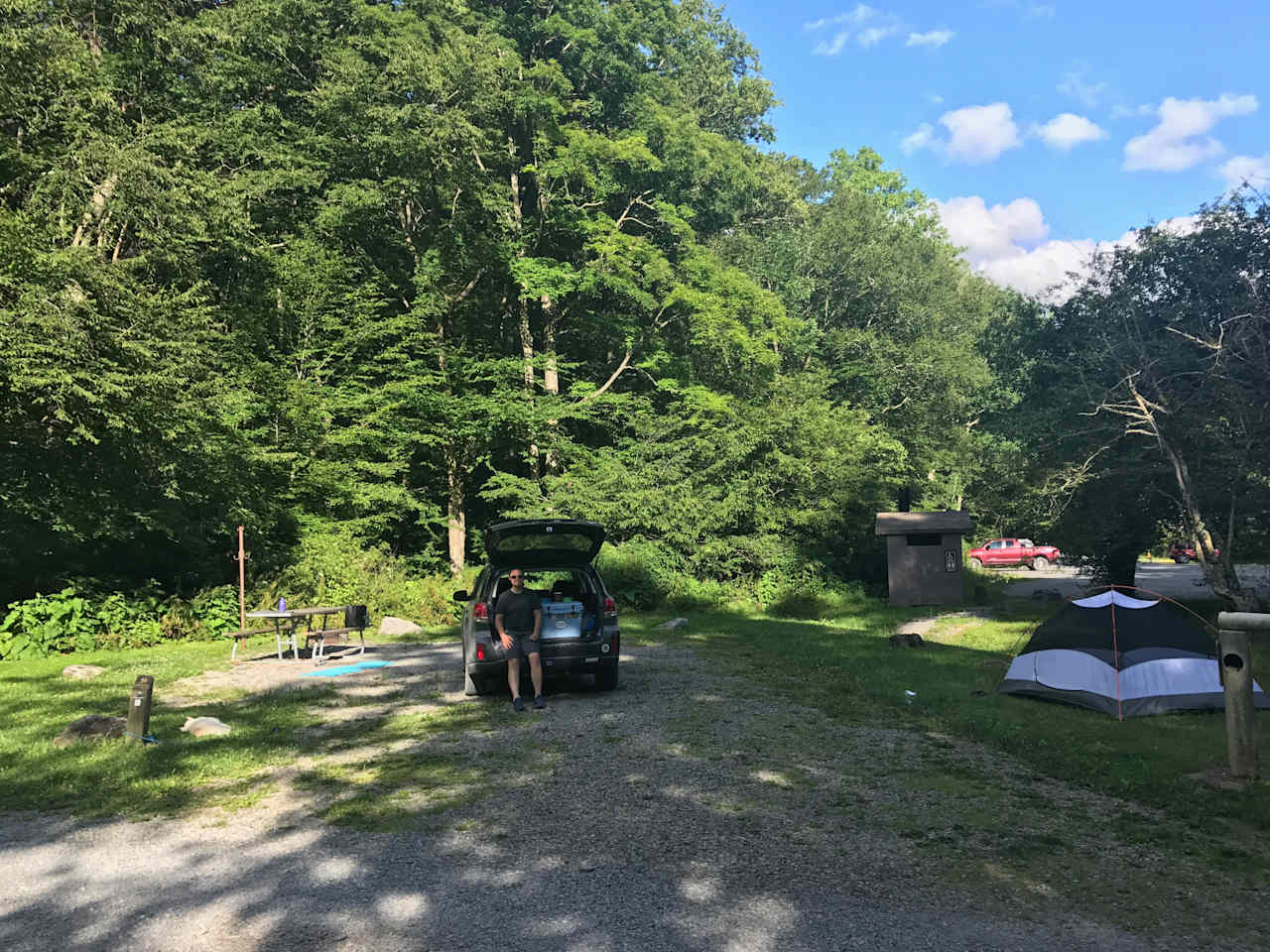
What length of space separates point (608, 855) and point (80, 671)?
11082mm

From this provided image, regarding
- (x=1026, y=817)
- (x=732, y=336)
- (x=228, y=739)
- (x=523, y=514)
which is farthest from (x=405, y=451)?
(x=1026, y=817)

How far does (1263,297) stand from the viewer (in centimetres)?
1764

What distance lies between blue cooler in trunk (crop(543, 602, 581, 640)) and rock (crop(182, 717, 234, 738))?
140 inches

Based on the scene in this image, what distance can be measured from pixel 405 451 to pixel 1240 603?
21401mm

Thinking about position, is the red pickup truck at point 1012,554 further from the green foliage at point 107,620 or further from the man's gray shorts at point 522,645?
the man's gray shorts at point 522,645

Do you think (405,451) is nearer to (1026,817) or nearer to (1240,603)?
(1240,603)

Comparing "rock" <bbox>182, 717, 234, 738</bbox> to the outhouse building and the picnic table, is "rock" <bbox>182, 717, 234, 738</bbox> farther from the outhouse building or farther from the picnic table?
the outhouse building

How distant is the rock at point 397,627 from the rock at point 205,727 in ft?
31.5

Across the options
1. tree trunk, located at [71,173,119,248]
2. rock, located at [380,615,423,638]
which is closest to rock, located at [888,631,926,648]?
rock, located at [380,615,423,638]

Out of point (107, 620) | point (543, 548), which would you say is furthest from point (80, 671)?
point (543, 548)

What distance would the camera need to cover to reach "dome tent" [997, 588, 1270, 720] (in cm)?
950

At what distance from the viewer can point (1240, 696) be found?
667 centimetres

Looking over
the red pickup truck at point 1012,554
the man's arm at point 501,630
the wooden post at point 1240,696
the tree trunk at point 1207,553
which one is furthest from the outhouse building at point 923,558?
the red pickup truck at point 1012,554

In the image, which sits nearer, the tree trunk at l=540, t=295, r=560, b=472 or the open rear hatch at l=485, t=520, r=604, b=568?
the open rear hatch at l=485, t=520, r=604, b=568
